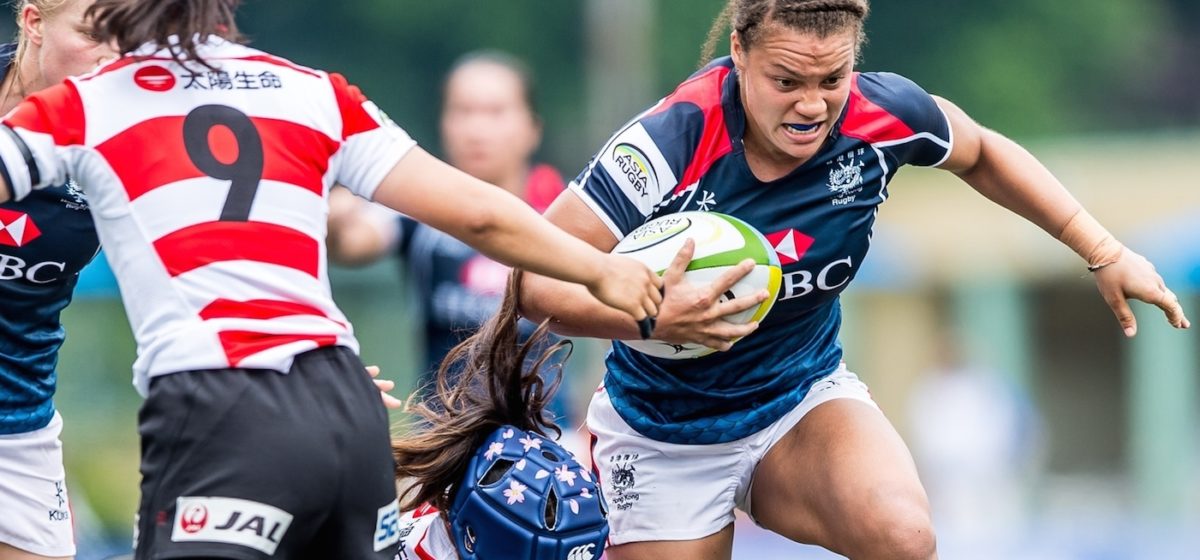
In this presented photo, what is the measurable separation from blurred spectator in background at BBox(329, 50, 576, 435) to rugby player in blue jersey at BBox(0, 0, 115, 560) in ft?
6.52

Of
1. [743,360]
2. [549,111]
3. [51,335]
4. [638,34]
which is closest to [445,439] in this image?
[743,360]

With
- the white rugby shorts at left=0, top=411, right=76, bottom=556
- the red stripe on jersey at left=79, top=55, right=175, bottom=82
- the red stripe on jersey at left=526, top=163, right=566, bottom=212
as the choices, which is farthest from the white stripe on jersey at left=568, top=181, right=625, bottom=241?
the red stripe on jersey at left=526, top=163, right=566, bottom=212

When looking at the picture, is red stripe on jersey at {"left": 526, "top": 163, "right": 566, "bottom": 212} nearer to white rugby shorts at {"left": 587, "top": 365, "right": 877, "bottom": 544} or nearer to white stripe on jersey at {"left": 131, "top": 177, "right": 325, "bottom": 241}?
white rugby shorts at {"left": 587, "top": 365, "right": 877, "bottom": 544}

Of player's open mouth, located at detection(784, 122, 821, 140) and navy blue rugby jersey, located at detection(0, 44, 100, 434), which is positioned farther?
navy blue rugby jersey, located at detection(0, 44, 100, 434)

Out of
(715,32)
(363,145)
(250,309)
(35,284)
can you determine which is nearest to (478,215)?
(363,145)

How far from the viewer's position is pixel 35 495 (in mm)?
4570

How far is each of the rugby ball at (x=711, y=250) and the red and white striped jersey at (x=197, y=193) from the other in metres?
0.87

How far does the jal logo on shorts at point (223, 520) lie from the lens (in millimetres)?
3182

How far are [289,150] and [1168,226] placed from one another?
13955mm

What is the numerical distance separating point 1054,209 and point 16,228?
276 cm

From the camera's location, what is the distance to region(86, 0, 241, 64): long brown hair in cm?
335

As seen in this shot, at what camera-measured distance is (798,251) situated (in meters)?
4.30

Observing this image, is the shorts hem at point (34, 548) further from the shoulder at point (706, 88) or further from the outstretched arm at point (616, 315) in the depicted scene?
the shoulder at point (706, 88)

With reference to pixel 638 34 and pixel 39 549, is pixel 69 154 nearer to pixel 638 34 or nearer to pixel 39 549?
pixel 39 549
